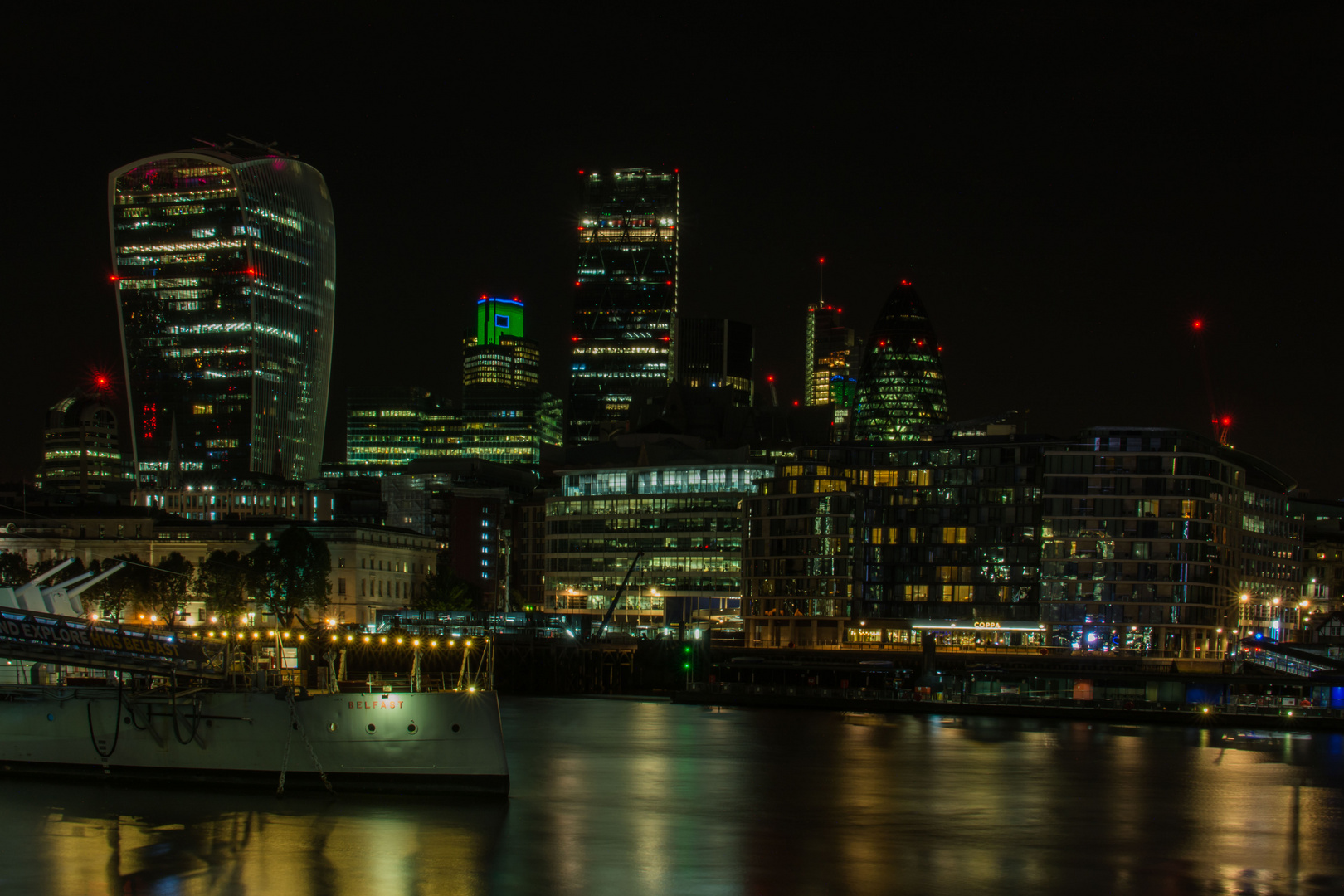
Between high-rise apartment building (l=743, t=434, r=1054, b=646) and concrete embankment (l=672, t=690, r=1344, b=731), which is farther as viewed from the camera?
high-rise apartment building (l=743, t=434, r=1054, b=646)

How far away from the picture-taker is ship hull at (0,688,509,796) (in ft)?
205

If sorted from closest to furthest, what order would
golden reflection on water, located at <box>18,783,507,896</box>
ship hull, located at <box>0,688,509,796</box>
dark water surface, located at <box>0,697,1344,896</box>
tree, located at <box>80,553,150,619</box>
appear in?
golden reflection on water, located at <box>18,783,507,896</box>, dark water surface, located at <box>0,697,1344,896</box>, ship hull, located at <box>0,688,509,796</box>, tree, located at <box>80,553,150,619</box>

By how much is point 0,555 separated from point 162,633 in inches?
4895

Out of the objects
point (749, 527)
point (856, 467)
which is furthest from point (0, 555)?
point (856, 467)

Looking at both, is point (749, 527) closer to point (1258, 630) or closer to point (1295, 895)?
point (1258, 630)

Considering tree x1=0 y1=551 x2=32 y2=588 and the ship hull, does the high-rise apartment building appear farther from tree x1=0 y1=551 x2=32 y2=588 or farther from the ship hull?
the ship hull

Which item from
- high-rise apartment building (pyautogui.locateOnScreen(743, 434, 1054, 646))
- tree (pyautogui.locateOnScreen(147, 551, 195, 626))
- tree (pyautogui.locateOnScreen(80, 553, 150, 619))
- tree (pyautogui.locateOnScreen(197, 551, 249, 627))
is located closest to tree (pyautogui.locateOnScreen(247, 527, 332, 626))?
tree (pyautogui.locateOnScreen(197, 551, 249, 627))

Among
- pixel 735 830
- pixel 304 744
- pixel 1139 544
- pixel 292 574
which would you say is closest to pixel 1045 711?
pixel 1139 544

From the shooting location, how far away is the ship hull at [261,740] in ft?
205

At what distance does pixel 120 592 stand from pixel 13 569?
24.7 meters

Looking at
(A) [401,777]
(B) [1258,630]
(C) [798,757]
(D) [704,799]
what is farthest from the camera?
(B) [1258,630]

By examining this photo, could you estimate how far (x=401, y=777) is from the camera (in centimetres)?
6300

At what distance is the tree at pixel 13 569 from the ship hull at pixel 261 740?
112m

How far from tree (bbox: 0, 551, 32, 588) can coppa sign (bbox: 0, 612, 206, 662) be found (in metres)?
114
